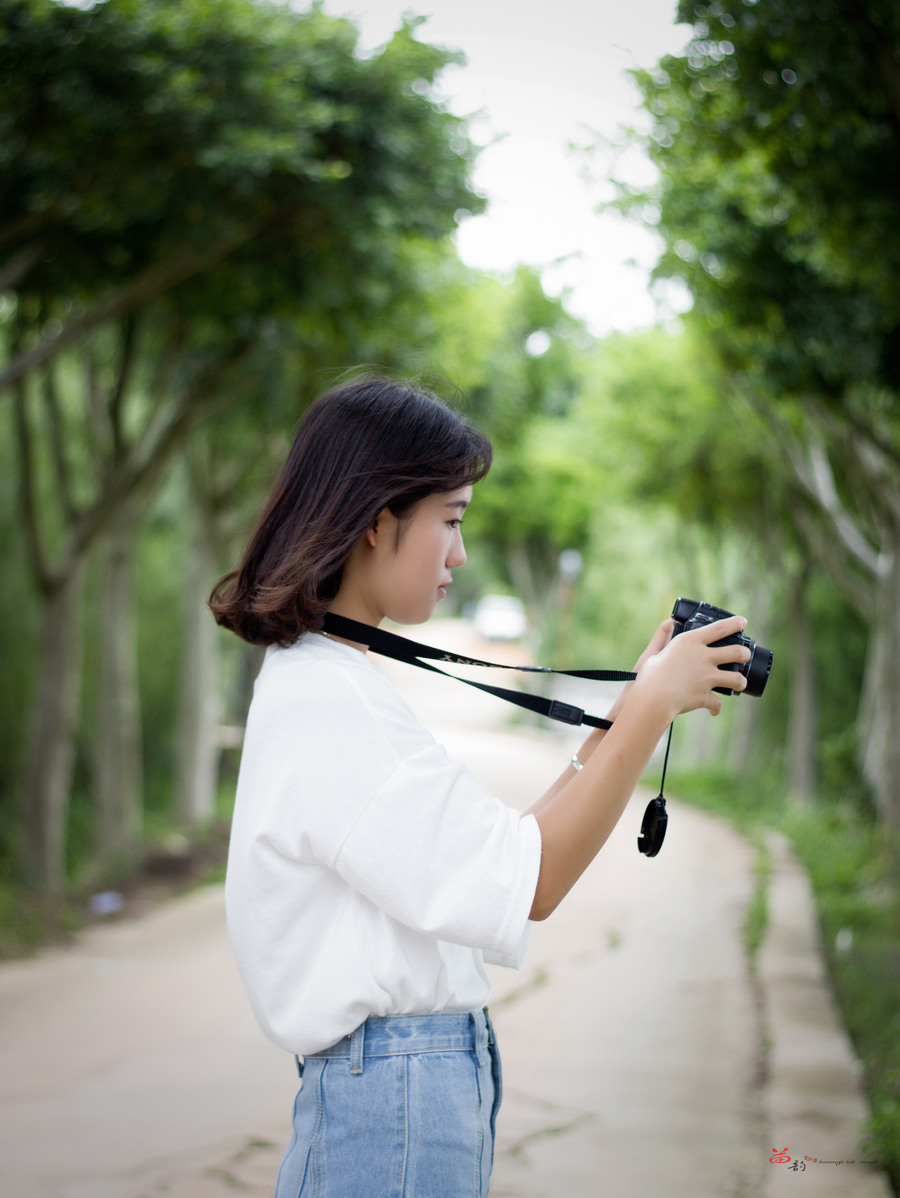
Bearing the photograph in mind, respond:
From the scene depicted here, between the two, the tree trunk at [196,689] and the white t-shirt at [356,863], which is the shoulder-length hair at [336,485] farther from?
the tree trunk at [196,689]

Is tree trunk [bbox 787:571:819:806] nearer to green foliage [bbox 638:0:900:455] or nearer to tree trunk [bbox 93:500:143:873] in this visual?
green foliage [bbox 638:0:900:455]

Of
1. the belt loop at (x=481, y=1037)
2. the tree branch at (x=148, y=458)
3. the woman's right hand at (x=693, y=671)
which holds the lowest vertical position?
the tree branch at (x=148, y=458)

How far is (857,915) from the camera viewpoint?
7.11 metres

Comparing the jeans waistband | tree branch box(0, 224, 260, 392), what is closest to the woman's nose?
the jeans waistband

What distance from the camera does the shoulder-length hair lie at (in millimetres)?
1420

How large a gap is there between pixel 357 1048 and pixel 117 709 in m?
8.53

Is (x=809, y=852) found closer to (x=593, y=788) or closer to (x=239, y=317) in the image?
Answer: (x=239, y=317)

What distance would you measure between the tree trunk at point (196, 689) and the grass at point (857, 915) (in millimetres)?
5453

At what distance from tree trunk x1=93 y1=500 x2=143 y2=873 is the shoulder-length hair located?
8.25 m

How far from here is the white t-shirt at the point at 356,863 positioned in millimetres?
1253

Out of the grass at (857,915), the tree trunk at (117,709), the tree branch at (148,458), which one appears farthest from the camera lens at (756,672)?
the tree trunk at (117,709)

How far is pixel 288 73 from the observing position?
5910 millimetres

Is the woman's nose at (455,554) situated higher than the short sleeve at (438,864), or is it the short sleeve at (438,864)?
the woman's nose at (455,554)

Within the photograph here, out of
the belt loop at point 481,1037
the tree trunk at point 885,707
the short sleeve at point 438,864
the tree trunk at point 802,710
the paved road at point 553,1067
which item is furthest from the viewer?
the tree trunk at point 802,710
